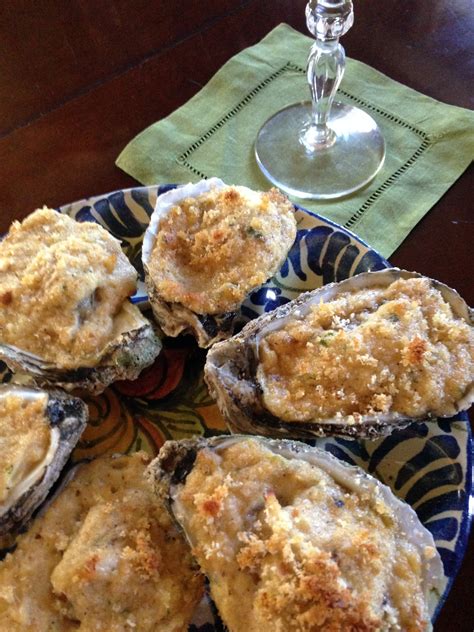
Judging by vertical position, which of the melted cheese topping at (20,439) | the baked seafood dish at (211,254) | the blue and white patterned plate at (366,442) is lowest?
the blue and white patterned plate at (366,442)

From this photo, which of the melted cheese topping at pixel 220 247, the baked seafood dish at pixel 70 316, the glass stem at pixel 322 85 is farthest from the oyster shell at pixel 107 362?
the glass stem at pixel 322 85

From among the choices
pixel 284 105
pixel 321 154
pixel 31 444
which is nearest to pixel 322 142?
pixel 321 154

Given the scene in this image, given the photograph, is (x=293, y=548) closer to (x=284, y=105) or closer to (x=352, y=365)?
(x=352, y=365)

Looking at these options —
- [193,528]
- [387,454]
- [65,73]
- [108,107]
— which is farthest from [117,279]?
[65,73]

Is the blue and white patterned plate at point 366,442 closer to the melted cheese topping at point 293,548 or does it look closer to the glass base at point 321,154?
the melted cheese topping at point 293,548

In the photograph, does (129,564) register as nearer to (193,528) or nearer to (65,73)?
(193,528)

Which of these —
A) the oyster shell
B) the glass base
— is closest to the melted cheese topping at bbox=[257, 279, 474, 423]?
the oyster shell
